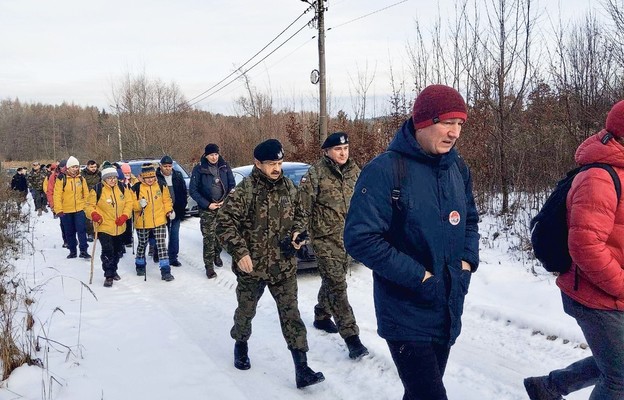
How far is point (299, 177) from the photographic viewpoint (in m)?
9.12

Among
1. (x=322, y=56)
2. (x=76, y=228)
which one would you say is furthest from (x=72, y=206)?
(x=322, y=56)

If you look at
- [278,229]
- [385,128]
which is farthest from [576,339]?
[385,128]

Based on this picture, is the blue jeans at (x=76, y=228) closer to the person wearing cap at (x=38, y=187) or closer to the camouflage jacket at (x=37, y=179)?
the person wearing cap at (x=38, y=187)

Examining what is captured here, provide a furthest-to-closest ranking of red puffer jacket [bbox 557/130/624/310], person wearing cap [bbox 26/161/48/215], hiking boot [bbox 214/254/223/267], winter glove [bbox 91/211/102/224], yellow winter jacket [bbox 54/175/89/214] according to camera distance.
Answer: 1. person wearing cap [bbox 26/161/48/215]
2. yellow winter jacket [bbox 54/175/89/214]
3. hiking boot [bbox 214/254/223/267]
4. winter glove [bbox 91/211/102/224]
5. red puffer jacket [bbox 557/130/624/310]

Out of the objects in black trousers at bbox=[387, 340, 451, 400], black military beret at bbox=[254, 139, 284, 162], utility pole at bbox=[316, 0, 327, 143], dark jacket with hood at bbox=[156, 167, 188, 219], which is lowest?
black trousers at bbox=[387, 340, 451, 400]

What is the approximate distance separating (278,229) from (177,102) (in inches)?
1394

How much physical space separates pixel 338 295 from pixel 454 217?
234cm

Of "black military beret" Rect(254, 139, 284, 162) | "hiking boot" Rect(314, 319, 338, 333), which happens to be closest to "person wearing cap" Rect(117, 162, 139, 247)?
"hiking boot" Rect(314, 319, 338, 333)

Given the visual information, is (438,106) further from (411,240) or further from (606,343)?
(606,343)

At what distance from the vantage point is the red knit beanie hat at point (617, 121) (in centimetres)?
241

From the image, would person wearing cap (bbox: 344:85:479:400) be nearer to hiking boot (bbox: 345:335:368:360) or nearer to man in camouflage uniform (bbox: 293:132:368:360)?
hiking boot (bbox: 345:335:368:360)

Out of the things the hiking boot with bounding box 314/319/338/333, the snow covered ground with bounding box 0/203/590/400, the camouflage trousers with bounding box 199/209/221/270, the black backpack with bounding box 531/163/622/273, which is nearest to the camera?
the black backpack with bounding box 531/163/622/273

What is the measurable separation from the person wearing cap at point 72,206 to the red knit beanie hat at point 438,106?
878cm

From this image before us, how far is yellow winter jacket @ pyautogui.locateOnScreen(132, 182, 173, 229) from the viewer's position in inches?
309
